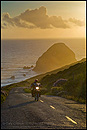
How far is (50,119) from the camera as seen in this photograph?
1246cm

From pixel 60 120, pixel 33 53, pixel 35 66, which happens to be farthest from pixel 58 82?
pixel 60 120

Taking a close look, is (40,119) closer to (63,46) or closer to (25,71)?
(25,71)

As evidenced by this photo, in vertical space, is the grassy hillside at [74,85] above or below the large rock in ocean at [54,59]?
below

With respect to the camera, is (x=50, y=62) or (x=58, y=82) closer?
(x=50, y=62)

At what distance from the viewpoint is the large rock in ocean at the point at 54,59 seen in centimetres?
1303

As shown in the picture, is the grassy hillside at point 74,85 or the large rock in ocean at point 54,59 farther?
the grassy hillside at point 74,85

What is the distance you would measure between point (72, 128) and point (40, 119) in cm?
258

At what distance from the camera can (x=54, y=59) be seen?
13.5 metres

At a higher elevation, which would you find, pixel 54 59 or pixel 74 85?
pixel 54 59

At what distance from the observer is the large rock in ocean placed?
13.0 meters

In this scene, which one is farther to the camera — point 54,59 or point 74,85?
point 74,85

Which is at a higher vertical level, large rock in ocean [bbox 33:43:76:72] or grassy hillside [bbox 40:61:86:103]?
large rock in ocean [bbox 33:43:76:72]

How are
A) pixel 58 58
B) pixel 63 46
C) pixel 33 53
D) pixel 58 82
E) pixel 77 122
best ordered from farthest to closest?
pixel 58 82 < pixel 33 53 < pixel 63 46 < pixel 58 58 < pixel 77 122

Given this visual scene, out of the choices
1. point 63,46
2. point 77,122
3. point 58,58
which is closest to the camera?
point 77,122
